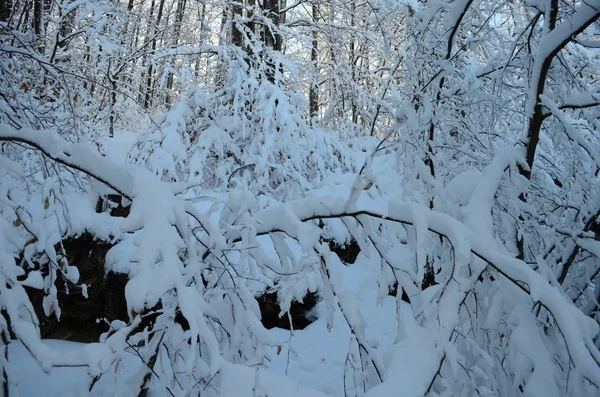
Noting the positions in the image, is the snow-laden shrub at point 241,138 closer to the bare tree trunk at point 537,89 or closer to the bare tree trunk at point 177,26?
the bare tree trunk at point 177,26

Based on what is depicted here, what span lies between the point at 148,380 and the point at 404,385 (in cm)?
114

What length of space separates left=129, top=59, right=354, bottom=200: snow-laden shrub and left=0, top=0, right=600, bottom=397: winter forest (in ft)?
0.10

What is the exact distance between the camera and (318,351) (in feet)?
13.1

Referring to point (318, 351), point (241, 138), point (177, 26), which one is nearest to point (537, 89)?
point (318, 351)

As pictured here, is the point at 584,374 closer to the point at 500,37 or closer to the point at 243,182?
the point at 500,37

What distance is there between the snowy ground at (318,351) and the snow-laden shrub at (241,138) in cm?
52

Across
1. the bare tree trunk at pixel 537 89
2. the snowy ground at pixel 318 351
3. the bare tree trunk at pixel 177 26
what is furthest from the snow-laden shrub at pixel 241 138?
the bare tree trunk at pixel 537 89

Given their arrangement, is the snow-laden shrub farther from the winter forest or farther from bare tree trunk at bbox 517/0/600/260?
bare tree trunk at bbox 517/0/600/260

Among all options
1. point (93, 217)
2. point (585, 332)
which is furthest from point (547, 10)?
point (93, 217)

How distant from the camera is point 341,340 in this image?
4.21 m

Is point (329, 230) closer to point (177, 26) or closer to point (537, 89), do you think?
A: point (537, 89)

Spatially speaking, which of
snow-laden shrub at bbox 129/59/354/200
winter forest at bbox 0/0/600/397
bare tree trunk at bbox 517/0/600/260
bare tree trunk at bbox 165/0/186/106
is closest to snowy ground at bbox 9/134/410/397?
winter forest at bbox 0/0/600/397

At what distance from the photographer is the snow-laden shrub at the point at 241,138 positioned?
485cm

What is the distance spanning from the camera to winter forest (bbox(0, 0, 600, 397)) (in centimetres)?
111
